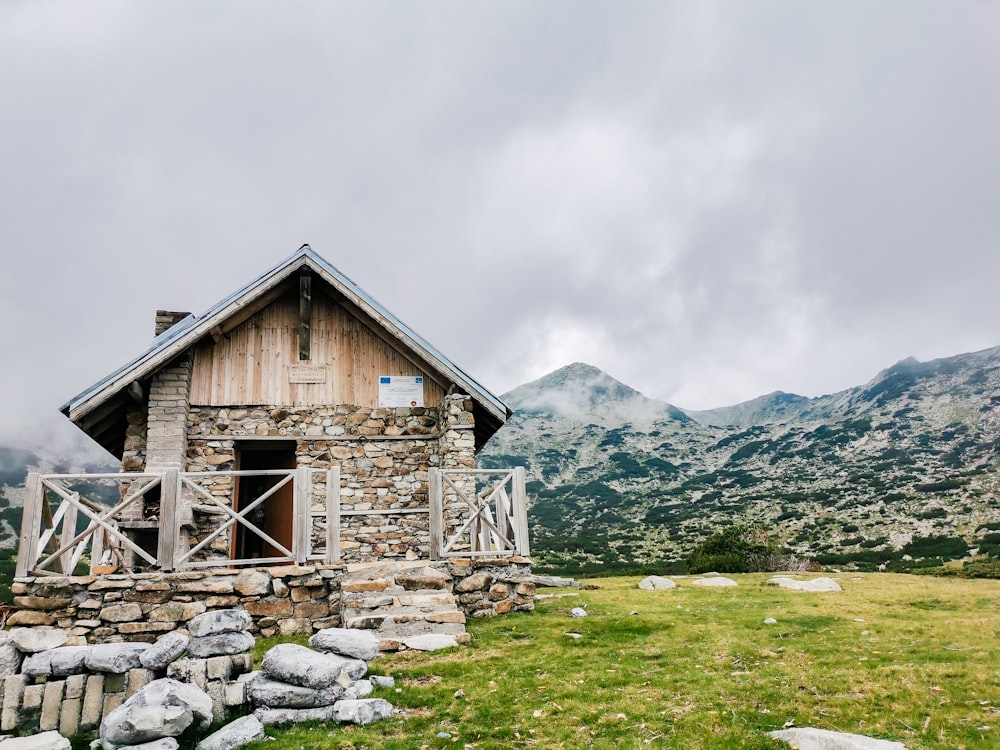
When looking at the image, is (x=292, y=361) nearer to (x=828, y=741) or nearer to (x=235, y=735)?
(x=235, y=735)

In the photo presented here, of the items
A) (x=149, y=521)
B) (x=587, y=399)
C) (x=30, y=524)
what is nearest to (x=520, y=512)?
(x=149, y=521)

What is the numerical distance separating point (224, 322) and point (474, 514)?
20.7 feet

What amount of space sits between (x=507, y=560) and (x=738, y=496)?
6504 cm

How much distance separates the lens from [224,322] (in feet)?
42.8

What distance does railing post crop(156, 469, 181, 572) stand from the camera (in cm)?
919

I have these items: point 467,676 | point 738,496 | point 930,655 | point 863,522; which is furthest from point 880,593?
point 738,496

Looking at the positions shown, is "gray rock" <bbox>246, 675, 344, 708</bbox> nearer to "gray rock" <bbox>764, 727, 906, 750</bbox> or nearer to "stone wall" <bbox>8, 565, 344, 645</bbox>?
"stone wall" <bbox>8, 565, 344, 645</bbox>

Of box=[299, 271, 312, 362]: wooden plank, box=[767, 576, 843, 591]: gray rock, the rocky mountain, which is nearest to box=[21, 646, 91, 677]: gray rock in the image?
box=[299, 271, 312, 362]: wooden plank

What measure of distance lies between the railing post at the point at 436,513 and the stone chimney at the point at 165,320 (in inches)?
339

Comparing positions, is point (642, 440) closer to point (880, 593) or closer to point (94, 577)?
point (880, 593)

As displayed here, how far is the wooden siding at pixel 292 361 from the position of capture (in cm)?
1303

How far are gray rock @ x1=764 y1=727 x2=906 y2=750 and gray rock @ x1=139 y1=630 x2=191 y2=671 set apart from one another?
5291 mm

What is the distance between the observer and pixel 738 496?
230 feet

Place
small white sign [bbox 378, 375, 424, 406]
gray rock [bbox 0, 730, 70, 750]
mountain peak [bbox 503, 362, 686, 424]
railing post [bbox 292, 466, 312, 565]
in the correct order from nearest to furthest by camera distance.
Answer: gray rock [bbox 0, 730, 70, 750] → railing post [bbox 292, 466, 312, 565] → small white sign [bbox 378, 375, 424, 406] → mountain peak [bbox 503, 362, 686, 424]
